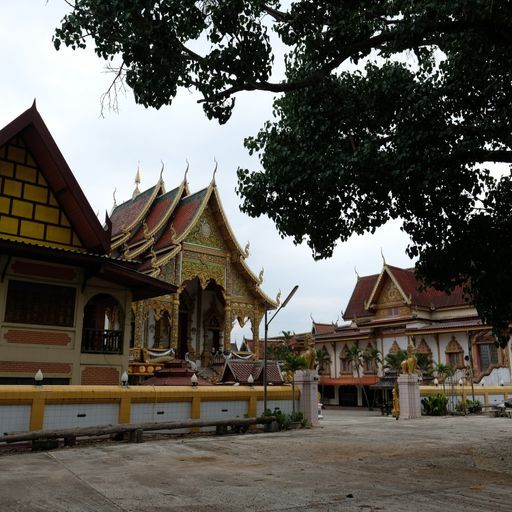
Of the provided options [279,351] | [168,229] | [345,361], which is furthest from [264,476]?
[279,351]

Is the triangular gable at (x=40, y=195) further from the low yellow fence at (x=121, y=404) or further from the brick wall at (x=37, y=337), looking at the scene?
the low yellow fence at (x=121, y=404)

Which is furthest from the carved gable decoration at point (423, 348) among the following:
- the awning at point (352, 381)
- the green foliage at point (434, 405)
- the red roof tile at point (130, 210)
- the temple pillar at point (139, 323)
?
the temple pillar at point (139, 323)

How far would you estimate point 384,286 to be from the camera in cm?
3884

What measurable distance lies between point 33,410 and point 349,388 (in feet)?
102

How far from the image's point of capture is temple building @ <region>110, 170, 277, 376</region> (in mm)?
24222

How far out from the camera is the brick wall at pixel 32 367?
13.7 meters

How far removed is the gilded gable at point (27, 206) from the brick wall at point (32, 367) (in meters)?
3.15

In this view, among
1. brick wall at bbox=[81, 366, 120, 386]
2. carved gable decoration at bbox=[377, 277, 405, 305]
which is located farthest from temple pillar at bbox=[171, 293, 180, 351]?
carved gable decoration at bbox=[377, 277, 405, 305]

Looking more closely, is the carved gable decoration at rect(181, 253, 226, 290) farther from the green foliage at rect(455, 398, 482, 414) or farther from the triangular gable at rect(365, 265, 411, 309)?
the triangular gable at rect(365, 265, 411, 309)

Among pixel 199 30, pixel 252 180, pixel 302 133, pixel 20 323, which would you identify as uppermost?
pixel 199 30

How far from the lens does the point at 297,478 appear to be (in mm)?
7246

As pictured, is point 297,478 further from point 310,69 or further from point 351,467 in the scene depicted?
point 310,69

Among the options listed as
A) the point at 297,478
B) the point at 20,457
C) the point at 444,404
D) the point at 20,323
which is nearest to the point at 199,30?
the point at 297,478

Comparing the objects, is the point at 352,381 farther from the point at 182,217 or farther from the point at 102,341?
the point at 102,341
